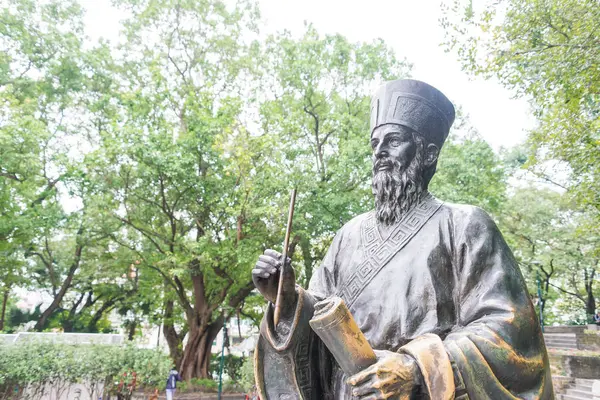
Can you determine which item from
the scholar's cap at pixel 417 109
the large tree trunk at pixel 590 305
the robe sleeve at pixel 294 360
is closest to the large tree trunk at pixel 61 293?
the robe sleeve at pixel 294 360

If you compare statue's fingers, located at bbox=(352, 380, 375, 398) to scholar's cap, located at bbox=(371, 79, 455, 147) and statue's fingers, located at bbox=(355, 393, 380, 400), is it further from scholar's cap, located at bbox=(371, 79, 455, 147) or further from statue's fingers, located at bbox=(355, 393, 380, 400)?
scholar's cap, located at bbox=(371, 79, 455, 147)

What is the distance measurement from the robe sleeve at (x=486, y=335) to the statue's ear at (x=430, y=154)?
38 centimetres

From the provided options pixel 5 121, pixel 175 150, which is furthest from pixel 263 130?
pixel 5 121

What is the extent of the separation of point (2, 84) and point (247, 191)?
10.4 m

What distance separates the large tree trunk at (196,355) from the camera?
17094mm

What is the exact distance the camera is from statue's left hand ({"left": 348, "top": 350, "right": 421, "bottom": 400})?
5.12ft

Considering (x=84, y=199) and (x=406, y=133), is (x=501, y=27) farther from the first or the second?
(x=84, y=199)

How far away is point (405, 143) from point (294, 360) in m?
1.24

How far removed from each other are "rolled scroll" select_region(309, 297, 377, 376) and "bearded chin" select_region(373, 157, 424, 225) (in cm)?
82

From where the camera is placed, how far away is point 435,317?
6.28 feet

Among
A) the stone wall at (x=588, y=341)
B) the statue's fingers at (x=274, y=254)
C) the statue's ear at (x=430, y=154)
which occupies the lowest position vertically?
the statue's fingers at (x=274, y=254)

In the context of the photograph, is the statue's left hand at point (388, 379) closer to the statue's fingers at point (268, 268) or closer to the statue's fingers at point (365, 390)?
the statue's fingers at point (365, 390)

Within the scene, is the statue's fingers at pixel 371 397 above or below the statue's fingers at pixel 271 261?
below

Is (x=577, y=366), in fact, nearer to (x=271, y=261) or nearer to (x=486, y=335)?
(x=486, y=335)
